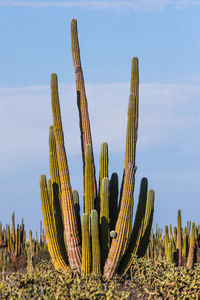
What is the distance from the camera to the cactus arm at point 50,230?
1037cm

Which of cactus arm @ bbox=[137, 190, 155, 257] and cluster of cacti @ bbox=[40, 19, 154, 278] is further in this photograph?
cactus arm @ bbox=[137, 190, 155, 257]

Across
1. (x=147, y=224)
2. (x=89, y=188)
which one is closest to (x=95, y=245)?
(x=89, y=188)

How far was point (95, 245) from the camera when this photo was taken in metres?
9.70

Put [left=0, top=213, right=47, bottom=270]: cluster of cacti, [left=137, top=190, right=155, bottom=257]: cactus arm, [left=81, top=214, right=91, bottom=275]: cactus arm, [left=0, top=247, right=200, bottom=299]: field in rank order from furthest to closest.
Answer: [left=0, top=213, right=47, bottom=270]: cluster of cacti
[left=137, top=190, right=155, bottom=257]: cactus arm
[left=81, top=214, right=91, bottom=275]: cactus arm
[left=0, top=247, right=200, bottom=299]: field

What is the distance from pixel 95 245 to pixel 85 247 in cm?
19

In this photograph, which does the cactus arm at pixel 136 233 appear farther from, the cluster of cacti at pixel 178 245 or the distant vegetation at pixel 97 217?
the cluster of cacti at pixel 178 245

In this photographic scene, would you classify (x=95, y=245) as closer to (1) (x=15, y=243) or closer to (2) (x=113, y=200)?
(2) (x=113, y=200)

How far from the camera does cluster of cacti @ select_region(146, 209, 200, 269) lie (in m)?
15.5

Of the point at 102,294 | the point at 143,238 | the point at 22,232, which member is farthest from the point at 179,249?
the point at 102,294

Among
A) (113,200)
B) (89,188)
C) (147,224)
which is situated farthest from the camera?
(147,224)

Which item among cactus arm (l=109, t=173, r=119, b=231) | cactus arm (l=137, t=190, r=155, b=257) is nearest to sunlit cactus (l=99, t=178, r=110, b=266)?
cactus arm (l=109, t=173, r=119, b=231)

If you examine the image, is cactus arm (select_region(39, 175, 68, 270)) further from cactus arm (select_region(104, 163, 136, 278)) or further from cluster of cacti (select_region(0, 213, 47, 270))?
cluster of cacti (select_region(0, 213, 47, 270))

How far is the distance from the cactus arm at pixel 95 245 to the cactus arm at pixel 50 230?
2.60 feet

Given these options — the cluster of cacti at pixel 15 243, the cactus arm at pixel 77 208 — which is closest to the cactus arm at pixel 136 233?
the cactus arm at pixel 77 208
